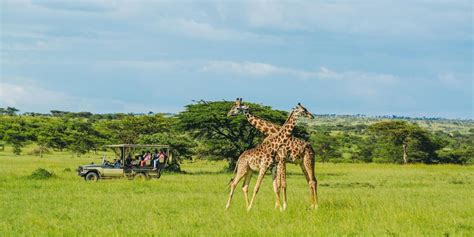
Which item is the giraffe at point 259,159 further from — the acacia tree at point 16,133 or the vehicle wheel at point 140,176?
the acacia tree at point 16,133

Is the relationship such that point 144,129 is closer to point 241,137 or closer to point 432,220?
point 241,137

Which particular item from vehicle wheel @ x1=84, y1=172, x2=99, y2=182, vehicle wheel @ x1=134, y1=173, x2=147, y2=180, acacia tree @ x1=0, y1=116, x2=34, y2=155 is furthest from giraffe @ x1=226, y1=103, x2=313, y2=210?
acacia tree @ x1=0, y1=116, x2=34, y2=155

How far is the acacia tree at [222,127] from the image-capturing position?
4044 centimetres

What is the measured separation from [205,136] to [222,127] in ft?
7.09

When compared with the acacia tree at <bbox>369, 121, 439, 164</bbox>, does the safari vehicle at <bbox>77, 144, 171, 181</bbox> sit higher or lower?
lower

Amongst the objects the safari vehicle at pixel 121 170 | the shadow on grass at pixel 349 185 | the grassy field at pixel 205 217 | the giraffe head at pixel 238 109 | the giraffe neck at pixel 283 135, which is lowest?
the grassy field at pixel 205 217

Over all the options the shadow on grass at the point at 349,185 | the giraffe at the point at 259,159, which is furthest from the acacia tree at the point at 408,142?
the giraffe at the point at 259,159

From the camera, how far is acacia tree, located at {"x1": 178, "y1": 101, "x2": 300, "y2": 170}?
4044cm

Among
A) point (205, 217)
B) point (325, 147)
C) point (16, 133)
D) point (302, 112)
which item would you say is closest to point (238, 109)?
point (302, 112)

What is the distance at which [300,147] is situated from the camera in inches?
640

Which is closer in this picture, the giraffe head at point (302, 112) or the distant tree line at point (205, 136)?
the giraffe head at point (302, 112)

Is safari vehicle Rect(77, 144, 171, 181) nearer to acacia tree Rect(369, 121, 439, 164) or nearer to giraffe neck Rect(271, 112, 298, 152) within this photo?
giraffe neck Rect(271, 112, 298, 152)

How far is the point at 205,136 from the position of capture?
1703 inches

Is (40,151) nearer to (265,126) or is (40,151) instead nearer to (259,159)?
(265,126)
